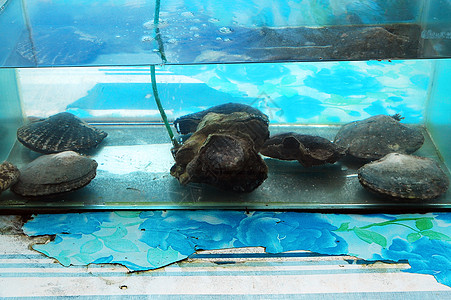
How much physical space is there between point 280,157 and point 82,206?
778 millimetres

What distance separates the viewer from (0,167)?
4.74 ft

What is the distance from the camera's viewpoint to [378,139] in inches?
66.4

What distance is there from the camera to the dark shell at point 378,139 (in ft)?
5.46

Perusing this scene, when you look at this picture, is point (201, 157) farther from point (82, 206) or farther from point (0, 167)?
point (0, 167)

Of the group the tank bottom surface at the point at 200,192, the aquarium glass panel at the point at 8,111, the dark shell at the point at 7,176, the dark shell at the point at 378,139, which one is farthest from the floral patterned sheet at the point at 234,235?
the aquarium glass panel at the point at 8,111

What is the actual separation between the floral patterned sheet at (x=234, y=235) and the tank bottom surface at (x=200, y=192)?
0.04 meters

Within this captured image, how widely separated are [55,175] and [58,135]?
355 mm

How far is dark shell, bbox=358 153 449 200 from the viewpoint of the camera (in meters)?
1.39

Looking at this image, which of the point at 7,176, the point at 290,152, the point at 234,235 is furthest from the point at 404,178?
the point at 7,176

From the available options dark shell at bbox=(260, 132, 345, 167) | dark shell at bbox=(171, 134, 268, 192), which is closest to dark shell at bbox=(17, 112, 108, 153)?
dark shell at bbox=(171, 134, 268, 192)

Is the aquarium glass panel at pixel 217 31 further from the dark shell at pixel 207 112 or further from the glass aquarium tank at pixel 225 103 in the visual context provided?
the dark shell at pixel 207 112

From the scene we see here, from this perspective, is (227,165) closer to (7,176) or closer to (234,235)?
(234,235)

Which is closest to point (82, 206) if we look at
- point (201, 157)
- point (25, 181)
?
point (25, 181)

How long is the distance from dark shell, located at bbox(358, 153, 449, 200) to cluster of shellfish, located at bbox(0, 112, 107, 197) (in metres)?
1.03
